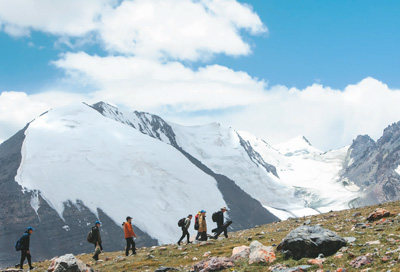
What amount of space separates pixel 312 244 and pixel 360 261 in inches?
122

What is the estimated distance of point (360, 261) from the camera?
1536 centimetres

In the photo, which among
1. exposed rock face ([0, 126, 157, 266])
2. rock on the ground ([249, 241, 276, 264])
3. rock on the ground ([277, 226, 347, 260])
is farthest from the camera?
exposed rock face ([0, 126, 157, 266])

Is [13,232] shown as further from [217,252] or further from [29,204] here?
[217,252]

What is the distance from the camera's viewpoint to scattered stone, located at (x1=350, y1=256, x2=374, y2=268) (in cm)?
1521

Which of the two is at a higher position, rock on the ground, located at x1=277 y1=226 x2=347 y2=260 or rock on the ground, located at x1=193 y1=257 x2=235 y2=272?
rock on the ground, located at x1=277 y1=226 x2=347 y2=260

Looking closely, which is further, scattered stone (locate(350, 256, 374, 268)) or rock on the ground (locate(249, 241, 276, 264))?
rock on the ground (locate(249, 241, 276, 264))

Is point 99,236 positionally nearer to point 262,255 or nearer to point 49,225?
point 262,255

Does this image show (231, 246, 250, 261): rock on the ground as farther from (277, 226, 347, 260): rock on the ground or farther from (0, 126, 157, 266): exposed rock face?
(0, 126, 157, 266): exposed rock face

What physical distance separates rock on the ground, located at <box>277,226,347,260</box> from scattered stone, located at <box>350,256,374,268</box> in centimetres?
247

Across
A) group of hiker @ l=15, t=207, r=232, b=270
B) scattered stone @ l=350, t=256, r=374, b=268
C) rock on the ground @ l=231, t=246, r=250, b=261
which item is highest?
group of hiker @ l=15, t=207, r=232, b=270

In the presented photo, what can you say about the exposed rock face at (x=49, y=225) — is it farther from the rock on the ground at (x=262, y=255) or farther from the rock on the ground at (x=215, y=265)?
the rock on the ground at (x=262, y=255)

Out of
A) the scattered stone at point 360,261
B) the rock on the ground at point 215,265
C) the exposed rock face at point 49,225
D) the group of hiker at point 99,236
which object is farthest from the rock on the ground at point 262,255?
the exposed rock face at point 49,225

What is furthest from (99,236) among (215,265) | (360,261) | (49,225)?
(49,225)

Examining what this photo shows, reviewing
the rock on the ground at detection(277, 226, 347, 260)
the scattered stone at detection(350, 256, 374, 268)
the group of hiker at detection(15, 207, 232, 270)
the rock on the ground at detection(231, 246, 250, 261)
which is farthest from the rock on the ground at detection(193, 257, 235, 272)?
the group of hiker at detection(15, 207, 232, 270)
